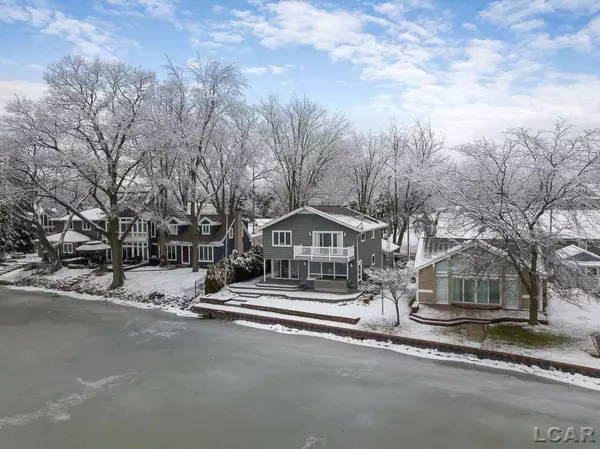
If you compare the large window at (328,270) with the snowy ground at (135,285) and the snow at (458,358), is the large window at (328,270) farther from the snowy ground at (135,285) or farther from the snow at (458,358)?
the snowy ground at (135,285)

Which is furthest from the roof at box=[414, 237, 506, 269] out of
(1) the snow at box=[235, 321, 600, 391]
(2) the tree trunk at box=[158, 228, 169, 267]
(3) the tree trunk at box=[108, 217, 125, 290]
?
(2) the tree trunk at box=[158, 228, 169, 267]

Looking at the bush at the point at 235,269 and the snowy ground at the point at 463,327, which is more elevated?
the bush at the point at 235,269

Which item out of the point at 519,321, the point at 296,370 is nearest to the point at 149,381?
the point at 296,370

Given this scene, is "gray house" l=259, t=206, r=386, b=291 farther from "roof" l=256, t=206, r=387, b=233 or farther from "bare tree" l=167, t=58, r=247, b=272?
"bare tree" l=167, t=58, r=247, b=272

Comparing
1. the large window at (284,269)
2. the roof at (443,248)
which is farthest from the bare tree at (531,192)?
the large window at (284,269)

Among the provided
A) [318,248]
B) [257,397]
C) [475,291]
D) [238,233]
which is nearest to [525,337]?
[475,291]

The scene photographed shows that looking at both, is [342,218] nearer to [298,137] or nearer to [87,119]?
[298,137]
